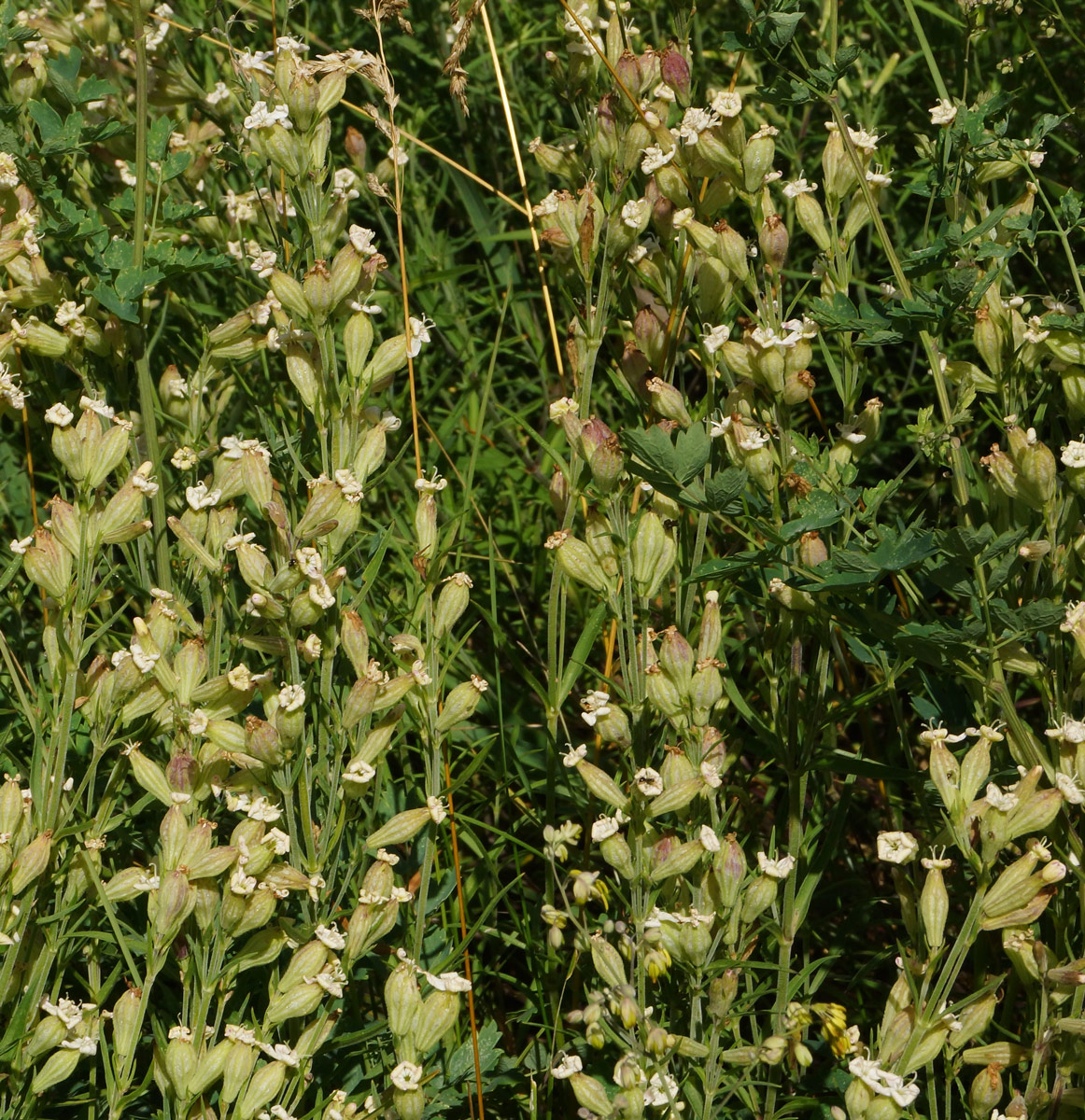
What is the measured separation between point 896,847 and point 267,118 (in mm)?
1325

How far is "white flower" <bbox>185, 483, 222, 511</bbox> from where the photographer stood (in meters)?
1.84

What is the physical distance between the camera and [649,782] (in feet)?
5.02

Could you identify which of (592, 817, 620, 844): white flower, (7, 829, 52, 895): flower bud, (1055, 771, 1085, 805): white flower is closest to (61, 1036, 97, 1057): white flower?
(7, 829, 52, 895): flower bud

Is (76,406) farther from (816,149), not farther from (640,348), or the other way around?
(816,149)

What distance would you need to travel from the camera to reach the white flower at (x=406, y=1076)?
146 centimetres

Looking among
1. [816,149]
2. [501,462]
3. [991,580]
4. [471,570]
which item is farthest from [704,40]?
[991,580]

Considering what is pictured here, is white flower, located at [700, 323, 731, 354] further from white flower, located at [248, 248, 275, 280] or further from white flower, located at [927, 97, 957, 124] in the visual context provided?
white flower, located at [248, 248, 275, 280]

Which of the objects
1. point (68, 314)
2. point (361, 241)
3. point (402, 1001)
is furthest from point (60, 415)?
point (402, 1001)

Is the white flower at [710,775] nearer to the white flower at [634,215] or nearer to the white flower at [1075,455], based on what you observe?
the white flower at [1075,455]

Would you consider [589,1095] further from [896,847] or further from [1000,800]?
[1000,800]

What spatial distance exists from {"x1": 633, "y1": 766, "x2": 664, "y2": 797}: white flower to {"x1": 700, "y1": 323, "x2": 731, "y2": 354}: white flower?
2.15 ft

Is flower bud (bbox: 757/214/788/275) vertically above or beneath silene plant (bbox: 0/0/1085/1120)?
above

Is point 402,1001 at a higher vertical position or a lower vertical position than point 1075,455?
lower

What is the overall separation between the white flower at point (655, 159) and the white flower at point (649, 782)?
95 centimetres
